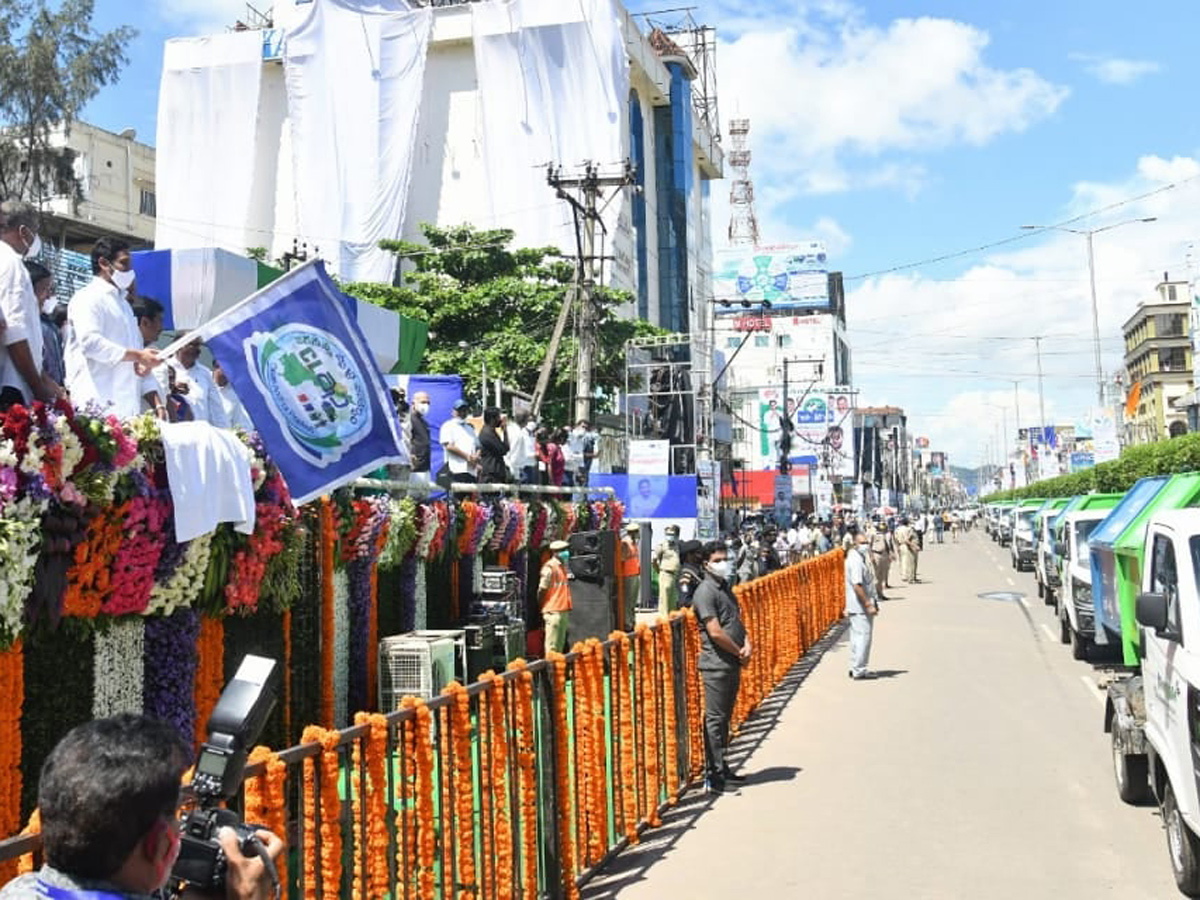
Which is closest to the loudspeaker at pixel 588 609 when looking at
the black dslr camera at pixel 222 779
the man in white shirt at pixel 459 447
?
the man in white shirt at pixel 459 447

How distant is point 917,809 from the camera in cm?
812

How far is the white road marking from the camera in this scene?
1283 centimetres

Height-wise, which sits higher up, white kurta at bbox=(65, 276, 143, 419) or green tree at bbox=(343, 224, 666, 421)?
green tree at bbox=(343, 224, 666, 421)

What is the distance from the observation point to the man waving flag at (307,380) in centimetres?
671

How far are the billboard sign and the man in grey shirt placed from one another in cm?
8245

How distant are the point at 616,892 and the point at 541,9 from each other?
4612 cm

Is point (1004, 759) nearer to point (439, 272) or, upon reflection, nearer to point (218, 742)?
point (218, 742)

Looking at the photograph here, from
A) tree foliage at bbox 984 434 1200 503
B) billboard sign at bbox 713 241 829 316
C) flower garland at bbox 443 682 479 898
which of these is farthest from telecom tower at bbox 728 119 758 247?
flower garland at bbox 443 682 479 898

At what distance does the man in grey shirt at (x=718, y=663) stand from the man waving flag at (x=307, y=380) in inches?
109

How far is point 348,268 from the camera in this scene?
4534cm

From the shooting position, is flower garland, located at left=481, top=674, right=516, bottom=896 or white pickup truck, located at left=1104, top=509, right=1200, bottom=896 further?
white pickup truck, located at left=1104, top=509, right=1200, bottom=896

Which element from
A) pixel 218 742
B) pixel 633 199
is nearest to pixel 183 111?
pixel 633 199

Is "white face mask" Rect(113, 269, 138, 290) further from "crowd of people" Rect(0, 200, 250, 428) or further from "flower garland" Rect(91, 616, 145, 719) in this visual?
"flower garland" Rect(91, 616, 145, 719)

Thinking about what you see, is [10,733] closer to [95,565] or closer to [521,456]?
[95,565]
